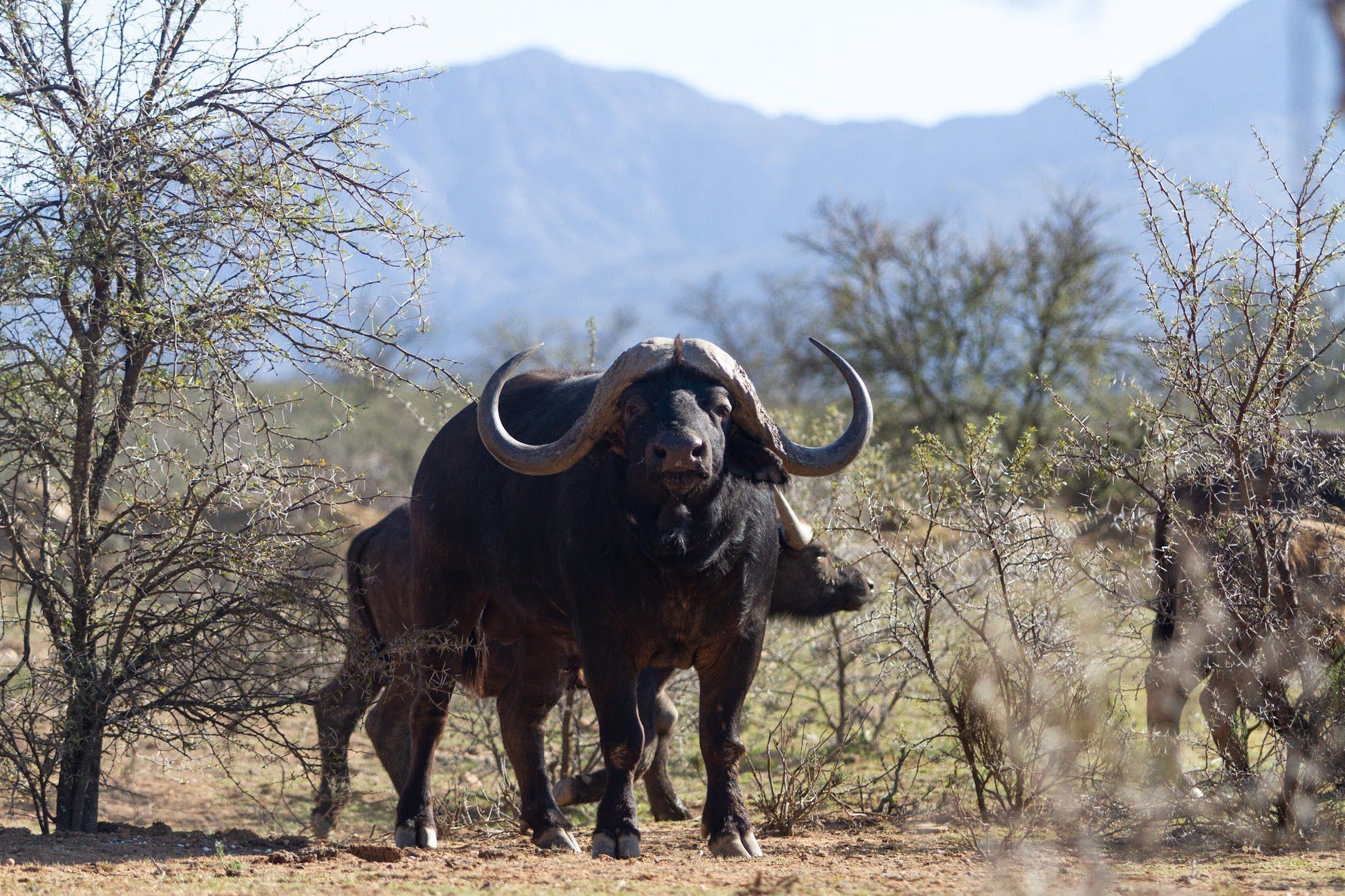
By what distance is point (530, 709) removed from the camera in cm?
702

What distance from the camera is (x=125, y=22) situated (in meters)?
6.41

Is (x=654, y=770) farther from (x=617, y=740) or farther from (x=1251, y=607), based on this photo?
(x=1251, y=607)

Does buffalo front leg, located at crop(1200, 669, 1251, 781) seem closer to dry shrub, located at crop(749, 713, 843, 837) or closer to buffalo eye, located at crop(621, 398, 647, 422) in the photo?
dry shrub, located at crop(749, 713, 843, 837)

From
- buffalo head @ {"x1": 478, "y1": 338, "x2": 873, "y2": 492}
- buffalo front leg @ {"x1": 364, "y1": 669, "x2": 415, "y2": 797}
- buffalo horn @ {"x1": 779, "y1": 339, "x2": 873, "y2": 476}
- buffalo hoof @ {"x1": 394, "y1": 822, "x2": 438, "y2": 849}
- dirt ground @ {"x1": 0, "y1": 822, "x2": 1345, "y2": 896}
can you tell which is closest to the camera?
dirt ground @ {"x1": 0, "y1": 822, "x2": 1345, "y2": 896}

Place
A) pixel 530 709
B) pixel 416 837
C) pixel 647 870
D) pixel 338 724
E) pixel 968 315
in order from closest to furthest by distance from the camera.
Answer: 1. pixel 647 870
2. pixel 416 837
3. pixel 530 709
4. pixel 338 724
5. pixel 968 315

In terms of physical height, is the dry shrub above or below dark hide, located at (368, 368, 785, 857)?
below

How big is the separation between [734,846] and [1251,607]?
99.6 inches

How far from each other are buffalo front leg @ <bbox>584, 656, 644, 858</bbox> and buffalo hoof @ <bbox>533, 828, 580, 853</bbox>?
512mm

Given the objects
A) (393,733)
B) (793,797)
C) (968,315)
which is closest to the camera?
(793,797)

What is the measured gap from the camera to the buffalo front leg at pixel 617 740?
5645mm

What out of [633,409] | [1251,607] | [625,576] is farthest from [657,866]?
[1251,607]

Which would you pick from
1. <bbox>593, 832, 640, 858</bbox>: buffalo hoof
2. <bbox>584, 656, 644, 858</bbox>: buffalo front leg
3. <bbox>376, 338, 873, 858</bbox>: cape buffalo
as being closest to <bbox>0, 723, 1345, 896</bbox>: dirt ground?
<bbox>593, 832, 640, 858</bbox>: buffalo hoof

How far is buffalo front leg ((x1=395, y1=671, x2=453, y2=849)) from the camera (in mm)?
6402

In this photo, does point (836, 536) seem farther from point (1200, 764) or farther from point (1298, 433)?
point (1298, 433)
